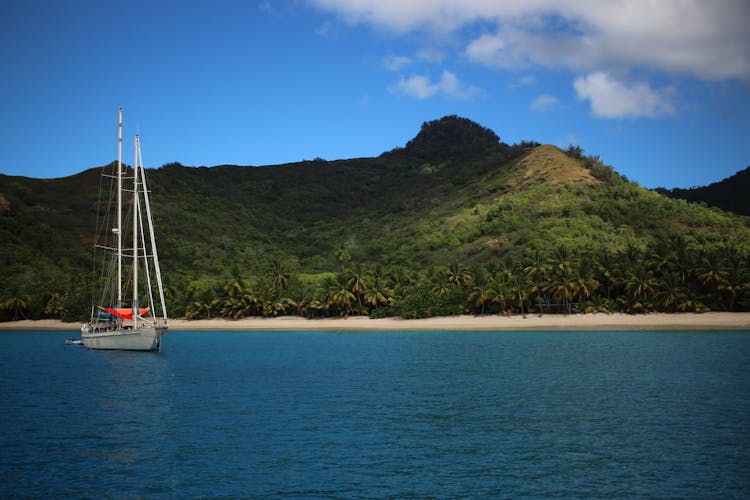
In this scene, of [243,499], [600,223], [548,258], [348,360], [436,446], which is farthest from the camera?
[600,223]

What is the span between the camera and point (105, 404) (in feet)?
137

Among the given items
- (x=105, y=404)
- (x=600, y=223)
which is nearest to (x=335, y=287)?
(x=600, y=223)

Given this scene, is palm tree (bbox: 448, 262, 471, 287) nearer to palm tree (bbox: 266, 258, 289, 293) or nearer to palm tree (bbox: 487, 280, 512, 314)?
palm tree (bbox: 487, 280, 512, 314)

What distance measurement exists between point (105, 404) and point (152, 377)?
12090 mm

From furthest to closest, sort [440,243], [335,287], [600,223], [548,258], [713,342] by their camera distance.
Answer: [440,243] < [600,223] < [335,287] < [548,258] < [713,342]

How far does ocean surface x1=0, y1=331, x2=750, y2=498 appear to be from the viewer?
82.7ft

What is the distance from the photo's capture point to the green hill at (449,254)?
97.6 meters

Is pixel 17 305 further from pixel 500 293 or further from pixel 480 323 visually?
pixel 500 293

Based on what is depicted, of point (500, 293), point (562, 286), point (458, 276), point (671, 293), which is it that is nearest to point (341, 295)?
point (458, 276)

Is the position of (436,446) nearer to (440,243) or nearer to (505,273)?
(505,273)

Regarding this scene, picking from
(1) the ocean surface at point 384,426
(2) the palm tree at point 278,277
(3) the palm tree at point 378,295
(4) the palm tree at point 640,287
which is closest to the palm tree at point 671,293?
(4) the palm tree at point 640,287

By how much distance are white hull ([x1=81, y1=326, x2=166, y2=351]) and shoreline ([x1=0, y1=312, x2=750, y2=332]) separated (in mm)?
40554

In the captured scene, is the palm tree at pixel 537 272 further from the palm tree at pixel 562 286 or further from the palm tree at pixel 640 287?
the palm tree at pixel 640 287

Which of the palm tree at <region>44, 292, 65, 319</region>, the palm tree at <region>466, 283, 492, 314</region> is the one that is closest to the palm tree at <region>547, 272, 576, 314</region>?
the palm tree at <region>466, 283, 492, 314</region>
